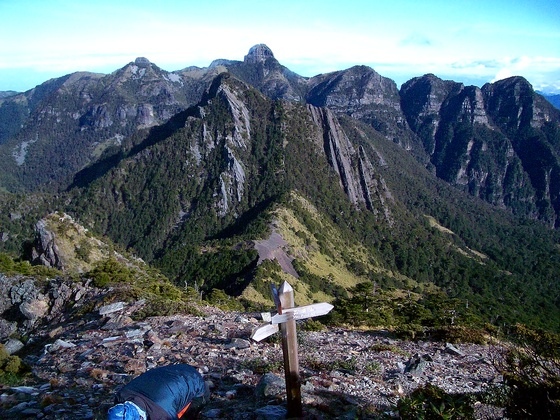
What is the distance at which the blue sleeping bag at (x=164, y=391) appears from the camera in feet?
26.9

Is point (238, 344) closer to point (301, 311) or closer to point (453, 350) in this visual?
point (301, 311)

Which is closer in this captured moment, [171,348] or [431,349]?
[171,348]

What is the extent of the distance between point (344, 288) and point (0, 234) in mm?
107072

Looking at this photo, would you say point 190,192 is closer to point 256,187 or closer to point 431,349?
point 256,187

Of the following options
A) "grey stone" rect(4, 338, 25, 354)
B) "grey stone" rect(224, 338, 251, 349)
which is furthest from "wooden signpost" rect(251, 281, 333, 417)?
"grey stone" rect(4, 338, 25, 354)

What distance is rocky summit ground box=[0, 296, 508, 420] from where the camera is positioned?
35.6 feet

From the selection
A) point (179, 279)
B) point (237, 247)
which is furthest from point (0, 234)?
point (237, 247)

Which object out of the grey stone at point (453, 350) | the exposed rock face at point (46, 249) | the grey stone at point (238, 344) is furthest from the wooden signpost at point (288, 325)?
the exposed rock face at point (46, 249)

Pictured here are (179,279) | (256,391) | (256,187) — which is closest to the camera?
(256,391)

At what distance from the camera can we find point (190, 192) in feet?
509

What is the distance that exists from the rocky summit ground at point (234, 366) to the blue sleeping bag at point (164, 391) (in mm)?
1379

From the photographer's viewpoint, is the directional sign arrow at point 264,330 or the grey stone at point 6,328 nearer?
the directional sign arrow at point 264,330

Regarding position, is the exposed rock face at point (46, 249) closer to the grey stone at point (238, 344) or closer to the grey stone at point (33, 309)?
the grey stone at point (33, 309)

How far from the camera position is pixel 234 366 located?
14070 mm
